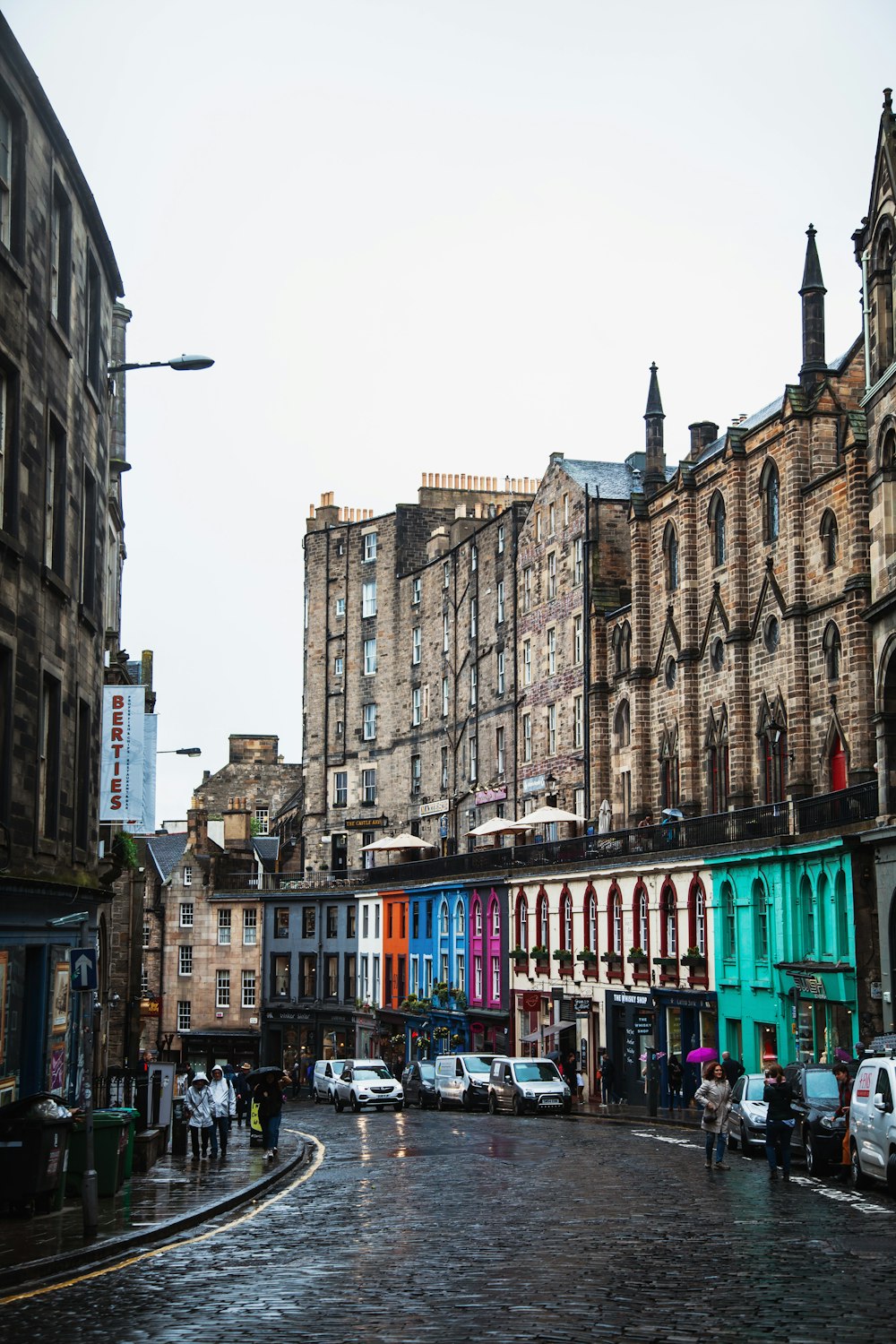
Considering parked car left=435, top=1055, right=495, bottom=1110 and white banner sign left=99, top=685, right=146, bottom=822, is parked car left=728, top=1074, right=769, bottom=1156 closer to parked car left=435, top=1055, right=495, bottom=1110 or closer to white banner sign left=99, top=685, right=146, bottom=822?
white banner sign left=99, top=685, right=146, bottom=822

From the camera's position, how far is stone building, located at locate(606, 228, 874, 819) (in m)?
43.8

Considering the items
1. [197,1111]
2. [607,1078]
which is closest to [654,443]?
[607,1078]

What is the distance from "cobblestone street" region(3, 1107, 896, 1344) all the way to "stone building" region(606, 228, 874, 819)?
852 inches

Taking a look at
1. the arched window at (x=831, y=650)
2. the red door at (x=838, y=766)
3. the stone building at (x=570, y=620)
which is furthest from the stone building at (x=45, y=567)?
the stone building at (x=570, y=620)

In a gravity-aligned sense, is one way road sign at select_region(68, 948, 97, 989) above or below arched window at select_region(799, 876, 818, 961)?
below

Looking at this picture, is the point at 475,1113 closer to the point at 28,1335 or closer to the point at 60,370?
the point at 60,370

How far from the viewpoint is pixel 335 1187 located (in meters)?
22.8

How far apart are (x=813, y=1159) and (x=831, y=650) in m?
22.6

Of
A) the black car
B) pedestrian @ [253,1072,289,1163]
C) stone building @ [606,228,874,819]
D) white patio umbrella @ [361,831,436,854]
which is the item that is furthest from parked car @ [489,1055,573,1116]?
white patio umbrella @ [361,831,436,854]

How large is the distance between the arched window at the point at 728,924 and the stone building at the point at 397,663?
28.4m

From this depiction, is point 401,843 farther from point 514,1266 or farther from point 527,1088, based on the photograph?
point 514,1266

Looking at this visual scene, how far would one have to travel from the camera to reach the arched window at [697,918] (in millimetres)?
46656

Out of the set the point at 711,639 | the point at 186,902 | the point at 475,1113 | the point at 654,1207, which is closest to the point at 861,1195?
the point at 654,1207

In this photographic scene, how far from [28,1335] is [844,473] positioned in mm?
36127
